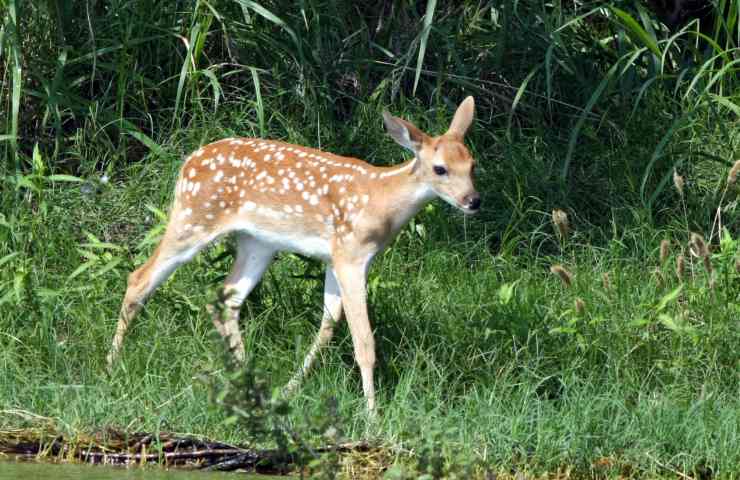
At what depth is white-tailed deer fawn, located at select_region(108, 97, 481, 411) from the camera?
7105 mm

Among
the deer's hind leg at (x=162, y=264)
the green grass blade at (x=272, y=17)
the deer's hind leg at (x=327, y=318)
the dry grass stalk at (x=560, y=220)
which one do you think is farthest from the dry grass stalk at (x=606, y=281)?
the green grass blade at (x=272, y=17)

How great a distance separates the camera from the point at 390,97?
920cm

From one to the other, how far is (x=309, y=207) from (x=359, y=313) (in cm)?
63

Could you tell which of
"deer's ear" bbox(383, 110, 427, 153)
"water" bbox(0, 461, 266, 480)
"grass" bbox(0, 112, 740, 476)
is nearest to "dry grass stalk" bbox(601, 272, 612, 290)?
"grass" bbox(0, 112, 740, 476)

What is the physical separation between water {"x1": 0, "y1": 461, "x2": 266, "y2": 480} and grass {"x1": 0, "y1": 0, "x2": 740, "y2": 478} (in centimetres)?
25

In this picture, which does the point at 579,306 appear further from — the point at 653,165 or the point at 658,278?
the point at 653,165

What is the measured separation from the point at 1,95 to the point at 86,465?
329cm

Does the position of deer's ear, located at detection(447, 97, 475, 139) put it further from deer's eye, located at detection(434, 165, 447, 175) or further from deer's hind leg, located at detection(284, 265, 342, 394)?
deer's hind leg, located at detection(284, 265, 342, 394)

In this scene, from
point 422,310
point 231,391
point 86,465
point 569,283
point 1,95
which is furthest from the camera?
point 1,95

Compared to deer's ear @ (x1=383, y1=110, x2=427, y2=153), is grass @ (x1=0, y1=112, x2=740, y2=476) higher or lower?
lower

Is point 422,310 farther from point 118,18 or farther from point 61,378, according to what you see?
point 118,18

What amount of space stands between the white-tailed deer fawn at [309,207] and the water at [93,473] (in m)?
1.08

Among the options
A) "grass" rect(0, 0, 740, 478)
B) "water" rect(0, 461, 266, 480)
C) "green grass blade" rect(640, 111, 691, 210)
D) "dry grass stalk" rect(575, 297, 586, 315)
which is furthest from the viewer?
"green grass blade" rect(640, 111, 691, 210)

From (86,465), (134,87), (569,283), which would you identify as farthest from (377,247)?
(134,87)
